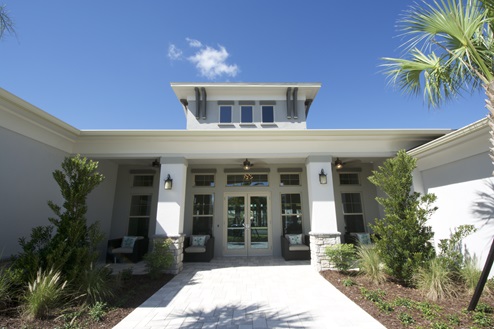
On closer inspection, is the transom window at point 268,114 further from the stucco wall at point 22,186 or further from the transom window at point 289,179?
the stucco wall at point 22,186

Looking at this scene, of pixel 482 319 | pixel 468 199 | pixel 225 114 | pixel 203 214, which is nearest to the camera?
pixel 482 319

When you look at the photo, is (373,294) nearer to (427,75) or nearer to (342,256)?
(342,256)

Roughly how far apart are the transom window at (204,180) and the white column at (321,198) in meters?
4.07

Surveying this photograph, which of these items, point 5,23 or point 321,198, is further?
point 321,198

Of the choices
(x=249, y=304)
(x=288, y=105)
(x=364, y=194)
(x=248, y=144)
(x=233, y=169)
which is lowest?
(x=249, y=304)

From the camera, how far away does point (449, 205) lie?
507 cm

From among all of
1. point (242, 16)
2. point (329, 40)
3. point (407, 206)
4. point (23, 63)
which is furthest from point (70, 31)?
point (407, 206)

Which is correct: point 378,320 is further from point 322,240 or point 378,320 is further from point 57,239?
point 57,239

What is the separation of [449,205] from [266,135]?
4.73 metres

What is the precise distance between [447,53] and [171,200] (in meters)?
6.77

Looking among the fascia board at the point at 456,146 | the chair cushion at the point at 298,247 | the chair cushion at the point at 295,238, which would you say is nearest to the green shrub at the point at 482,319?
the fascia board at the point at 456,146

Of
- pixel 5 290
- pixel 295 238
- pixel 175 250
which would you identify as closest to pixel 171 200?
pixel 175 250

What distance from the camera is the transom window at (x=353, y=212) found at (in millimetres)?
8758

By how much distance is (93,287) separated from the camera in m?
3.89
